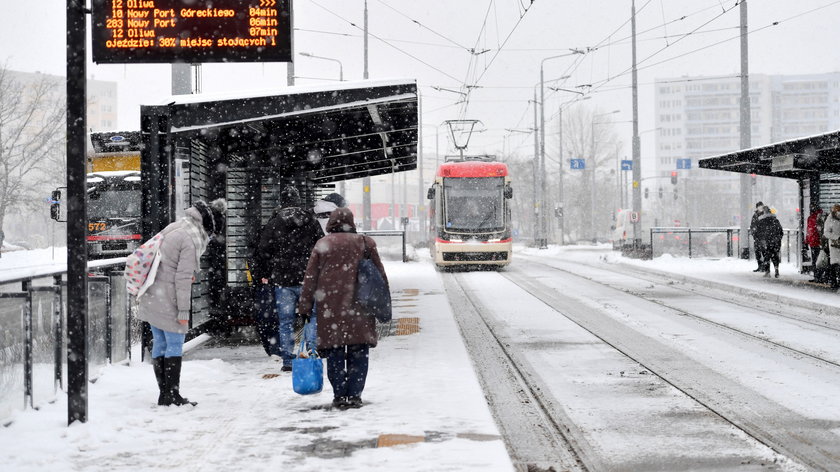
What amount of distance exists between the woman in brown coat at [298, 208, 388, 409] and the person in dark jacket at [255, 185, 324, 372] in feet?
5.09

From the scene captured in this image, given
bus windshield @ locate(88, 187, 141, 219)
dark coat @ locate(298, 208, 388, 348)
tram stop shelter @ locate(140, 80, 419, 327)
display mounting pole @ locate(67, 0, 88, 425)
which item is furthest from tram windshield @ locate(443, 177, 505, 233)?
display mounting pole @ locate(67, 0, 88, 425)

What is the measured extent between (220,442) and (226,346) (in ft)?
15.8

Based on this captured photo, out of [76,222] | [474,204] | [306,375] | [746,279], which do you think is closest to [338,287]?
[306,375]

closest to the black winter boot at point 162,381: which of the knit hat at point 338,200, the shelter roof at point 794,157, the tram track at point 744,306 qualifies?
the knit hat at point 338,200

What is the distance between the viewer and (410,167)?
21.3m

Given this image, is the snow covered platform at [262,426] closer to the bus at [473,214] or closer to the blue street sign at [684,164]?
the bus at [473,214]

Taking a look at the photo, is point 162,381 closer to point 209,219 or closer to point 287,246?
point 209,219

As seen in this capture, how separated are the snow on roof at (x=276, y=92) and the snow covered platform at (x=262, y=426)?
110 inches

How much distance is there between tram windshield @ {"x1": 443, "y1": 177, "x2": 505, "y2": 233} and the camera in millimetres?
26125

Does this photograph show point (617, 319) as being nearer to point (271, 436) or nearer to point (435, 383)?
point (435, 383)

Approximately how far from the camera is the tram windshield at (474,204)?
85.7ft

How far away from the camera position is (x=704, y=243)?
37.1 meters

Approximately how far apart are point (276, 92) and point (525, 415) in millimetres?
4785

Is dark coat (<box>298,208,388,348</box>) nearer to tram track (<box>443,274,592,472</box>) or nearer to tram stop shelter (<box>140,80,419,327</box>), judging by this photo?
tram track (<box>443,274,592,472</box>)
